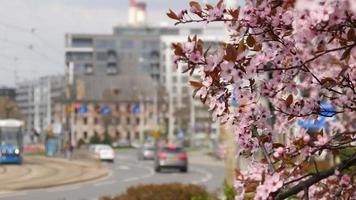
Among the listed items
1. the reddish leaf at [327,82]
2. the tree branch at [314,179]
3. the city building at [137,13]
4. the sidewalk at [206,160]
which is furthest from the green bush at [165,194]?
the city building at [137,13]

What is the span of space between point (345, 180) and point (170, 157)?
36920 mm

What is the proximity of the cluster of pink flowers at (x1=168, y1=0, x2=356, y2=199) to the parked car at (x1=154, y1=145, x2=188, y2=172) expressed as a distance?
3639 cm

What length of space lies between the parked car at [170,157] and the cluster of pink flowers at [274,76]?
36395 millimetres

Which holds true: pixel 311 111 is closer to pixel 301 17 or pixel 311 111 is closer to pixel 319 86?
pixel 319 86

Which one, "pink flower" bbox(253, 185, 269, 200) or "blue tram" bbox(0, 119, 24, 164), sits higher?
"pink flower" bbox(253, 185, 269, 200)

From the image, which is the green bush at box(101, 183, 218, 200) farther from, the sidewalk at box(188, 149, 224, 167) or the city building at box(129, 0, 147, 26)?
the city building at box(129, 0, 147, 26)

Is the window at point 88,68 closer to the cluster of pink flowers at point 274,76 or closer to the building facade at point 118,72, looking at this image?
the building facade at point 118,72

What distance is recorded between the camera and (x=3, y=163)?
145 ft

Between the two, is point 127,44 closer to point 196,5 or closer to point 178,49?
point 196,5

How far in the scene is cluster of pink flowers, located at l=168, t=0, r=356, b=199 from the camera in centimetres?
393

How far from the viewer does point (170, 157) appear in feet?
138

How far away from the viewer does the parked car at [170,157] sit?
41812 millimetres

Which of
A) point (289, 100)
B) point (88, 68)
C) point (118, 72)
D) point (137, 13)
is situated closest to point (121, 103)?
point (88, 68)

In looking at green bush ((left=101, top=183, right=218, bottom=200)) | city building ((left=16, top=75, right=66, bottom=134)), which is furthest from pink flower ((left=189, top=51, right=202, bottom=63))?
city building ((left=16, top=75, right=66, bottom=134))
